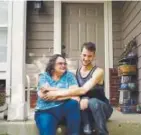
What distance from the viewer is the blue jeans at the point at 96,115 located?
8.82 ft

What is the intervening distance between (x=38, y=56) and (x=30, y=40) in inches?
12.6

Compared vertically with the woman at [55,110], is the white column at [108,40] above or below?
above

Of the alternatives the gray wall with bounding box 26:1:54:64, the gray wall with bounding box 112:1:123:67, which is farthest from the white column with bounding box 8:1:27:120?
the gray wall with bounding box 112:1:123:67

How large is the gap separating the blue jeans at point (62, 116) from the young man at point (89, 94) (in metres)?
0.07

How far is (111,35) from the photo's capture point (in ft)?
18.7

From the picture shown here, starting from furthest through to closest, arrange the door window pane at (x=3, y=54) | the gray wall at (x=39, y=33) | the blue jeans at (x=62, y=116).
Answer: the gray wall at (x=39, y=33) → the door window pane at (x=3, y=54) → the blue jeans at (x=62, y=116)

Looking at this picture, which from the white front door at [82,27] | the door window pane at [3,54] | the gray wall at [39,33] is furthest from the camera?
the white front door at [82,27]

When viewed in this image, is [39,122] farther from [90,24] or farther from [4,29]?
[90,24]

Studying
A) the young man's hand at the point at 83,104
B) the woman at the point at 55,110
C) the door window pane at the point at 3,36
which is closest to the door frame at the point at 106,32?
the door window pane at the point at 3,36

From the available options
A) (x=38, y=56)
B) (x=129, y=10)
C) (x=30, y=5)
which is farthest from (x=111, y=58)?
(x=30, y=5)

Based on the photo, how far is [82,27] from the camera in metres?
5.79

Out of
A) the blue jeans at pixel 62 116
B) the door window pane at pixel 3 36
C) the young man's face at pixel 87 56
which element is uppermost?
the door window pane at pixel 3 36

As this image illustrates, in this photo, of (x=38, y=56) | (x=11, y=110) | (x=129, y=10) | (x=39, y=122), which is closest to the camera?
(x=39, y=122)

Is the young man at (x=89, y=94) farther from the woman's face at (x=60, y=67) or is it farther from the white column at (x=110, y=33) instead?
the white column at (x=110, y=33)
